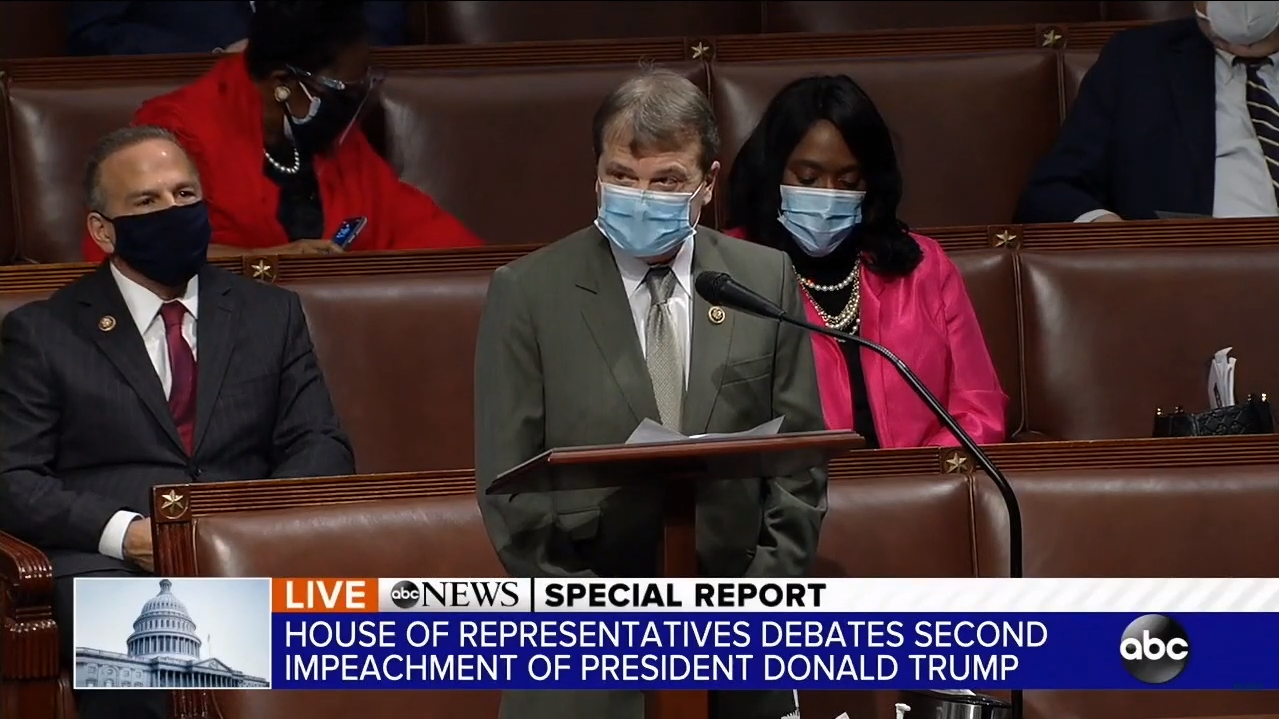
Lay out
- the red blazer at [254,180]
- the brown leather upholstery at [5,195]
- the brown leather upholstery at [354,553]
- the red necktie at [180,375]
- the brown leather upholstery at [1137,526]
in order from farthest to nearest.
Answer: the brown leather upholstery at [5,195]
the red blazer at [254,180]
the red necktie at [180,375]
the brown leather upholstery at [1137,526]
the brown leather upholstery at [354,553]

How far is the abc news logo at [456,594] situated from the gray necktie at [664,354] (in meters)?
0.25

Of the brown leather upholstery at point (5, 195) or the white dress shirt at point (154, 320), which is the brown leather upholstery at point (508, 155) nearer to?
the brown leather upholstery at point (5, 195)

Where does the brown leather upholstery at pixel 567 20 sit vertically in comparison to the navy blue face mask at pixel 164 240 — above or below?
above

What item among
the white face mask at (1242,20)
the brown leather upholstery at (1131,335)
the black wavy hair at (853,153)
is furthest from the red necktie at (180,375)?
the white face mask at (1242,20)

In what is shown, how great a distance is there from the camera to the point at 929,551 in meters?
1.96

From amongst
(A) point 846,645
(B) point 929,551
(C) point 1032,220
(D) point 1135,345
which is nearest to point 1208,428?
(D) point 1135,345

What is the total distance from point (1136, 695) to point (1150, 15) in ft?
6.18

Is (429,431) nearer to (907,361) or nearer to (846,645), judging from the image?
(907,361)

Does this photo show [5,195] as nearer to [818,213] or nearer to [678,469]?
[818,213]

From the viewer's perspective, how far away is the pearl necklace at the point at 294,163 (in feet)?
8.96

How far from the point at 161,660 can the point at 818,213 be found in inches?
42.6

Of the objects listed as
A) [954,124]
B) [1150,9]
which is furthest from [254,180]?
[1150,9]

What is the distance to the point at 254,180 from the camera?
271cm

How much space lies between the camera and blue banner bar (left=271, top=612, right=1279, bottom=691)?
1.47m
